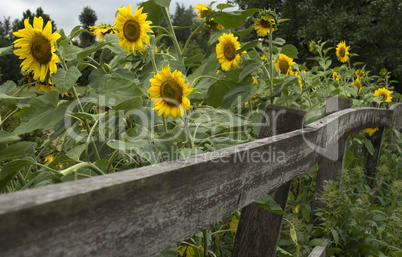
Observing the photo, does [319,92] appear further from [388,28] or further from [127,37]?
[388,28]

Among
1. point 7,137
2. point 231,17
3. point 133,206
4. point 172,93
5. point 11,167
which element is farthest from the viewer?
point 231,17

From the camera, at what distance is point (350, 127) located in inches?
106

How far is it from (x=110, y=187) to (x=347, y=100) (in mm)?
2505

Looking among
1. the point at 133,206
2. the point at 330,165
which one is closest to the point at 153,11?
the point at 330,165

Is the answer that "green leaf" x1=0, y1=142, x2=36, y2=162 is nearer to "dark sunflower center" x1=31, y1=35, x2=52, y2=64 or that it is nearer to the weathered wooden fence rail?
"dark sunflower center" x1=31, y1=35, x2=52, y2=64

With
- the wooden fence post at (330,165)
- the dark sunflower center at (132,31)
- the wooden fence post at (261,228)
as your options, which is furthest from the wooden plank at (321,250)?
the dark sunflower center at (132,31)

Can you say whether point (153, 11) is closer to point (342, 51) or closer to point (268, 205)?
point (268, 205)

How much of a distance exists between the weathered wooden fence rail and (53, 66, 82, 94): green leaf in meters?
0.70

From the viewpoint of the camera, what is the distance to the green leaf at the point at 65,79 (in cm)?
139

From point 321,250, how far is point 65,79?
1.51 metres

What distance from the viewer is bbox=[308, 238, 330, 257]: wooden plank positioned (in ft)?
6.55

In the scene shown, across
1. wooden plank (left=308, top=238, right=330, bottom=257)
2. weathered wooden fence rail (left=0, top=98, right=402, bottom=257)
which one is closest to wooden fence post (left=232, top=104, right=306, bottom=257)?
weathered wooden fence rail (left=0, top=98, right=402, bottom=257)

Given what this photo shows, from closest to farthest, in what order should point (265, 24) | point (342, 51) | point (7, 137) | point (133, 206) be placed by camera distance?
point (133, 206)
point (7, 137)
point (265, 24)
point (342, 51)

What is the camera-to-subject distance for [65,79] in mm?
1414
